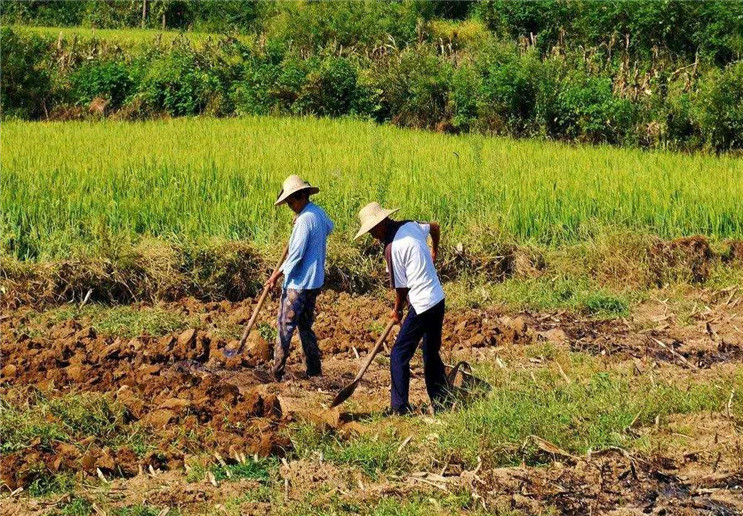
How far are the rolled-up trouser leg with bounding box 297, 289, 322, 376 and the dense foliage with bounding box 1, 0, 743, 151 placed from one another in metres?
9.70

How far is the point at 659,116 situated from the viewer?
53.2 ft

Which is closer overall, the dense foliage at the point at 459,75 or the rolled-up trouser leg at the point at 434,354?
the rolled-up trouser leg at the point at 434,354

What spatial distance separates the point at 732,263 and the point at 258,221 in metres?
4.55

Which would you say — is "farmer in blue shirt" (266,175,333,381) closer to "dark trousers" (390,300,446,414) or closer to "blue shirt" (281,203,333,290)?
"blue shirt" (281,203,333,290)

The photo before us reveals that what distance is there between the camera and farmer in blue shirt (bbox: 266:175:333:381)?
7.32 metres

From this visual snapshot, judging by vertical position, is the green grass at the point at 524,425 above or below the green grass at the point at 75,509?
above

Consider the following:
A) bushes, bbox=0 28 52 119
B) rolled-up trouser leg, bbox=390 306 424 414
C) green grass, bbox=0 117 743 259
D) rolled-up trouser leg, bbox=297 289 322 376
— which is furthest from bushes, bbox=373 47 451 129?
rolled-up trouser leg, bbox=390 306 424 414

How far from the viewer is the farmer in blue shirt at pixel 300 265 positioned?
24.0ft

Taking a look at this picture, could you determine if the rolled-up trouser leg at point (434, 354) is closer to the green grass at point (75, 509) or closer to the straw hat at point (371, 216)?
the straw hat at point (371, 216)

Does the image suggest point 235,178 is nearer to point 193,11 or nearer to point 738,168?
point 738,168

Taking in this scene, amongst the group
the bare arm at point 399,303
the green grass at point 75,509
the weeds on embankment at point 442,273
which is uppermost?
the bare arm at point 399,303

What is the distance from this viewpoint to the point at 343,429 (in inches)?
252

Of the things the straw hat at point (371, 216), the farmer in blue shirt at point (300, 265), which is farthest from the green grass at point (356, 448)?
the farmer in blue shirt at point (300, 265)

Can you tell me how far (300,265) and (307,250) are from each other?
0.39ft
